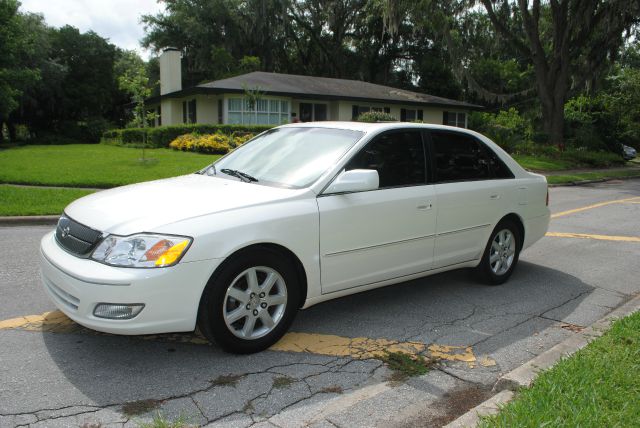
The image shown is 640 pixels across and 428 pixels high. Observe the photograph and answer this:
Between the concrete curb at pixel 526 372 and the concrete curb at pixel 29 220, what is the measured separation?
757 cm

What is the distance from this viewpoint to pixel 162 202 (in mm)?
3920

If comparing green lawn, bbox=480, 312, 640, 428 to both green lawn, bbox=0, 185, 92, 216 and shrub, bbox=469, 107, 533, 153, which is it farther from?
shrub, bbox=469, 107, 533, 153

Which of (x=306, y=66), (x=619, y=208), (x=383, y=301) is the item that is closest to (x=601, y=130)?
(x=619, y=208)

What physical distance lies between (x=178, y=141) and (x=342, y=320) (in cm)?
2057

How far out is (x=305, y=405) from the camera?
3.26m

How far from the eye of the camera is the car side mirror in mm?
4160

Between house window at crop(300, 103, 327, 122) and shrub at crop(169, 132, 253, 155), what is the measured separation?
10.4m

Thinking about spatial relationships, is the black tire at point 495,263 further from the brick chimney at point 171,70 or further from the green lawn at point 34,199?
the brick chimney at point 171,70

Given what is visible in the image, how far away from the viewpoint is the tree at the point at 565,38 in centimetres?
2608

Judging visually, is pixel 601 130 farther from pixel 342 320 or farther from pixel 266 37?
pixel 342 320

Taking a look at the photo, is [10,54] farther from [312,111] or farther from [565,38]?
[565,38]

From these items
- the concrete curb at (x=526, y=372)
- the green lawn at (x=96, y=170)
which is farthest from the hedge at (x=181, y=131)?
the concrete curb at (x=526, y=372)

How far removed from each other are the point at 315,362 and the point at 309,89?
3043 centimetres

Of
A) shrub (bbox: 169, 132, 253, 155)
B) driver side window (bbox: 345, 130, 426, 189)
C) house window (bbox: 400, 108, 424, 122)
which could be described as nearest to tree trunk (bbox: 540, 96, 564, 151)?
house window (bbox: 400, 108, 424, 122)
